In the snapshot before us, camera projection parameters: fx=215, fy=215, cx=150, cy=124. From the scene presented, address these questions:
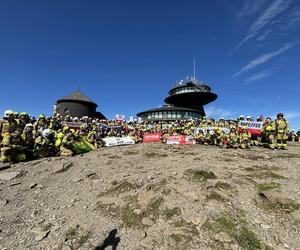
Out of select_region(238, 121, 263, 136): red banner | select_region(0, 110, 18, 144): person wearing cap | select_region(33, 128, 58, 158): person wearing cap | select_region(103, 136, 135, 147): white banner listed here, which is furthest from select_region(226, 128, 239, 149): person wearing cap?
select_region(0, 110, 18, 144): person wearing cap

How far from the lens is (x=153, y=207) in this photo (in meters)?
7.02

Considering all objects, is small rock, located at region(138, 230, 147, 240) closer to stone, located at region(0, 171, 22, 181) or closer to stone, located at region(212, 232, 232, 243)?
stone, located at region(212, 232, 232, 243)

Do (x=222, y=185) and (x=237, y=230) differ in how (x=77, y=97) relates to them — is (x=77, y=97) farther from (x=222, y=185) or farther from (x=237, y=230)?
(x=237, y=230)

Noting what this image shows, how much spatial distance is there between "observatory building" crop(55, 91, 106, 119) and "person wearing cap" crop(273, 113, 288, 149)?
152 feet

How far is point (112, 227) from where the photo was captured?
6.33 meters

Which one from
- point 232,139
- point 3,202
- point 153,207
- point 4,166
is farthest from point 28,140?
point 232,139

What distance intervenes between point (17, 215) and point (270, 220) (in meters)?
7.90

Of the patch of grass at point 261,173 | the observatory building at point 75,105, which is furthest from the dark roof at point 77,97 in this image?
the patch of grass at point 261,173

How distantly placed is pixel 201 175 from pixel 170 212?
2.91 m

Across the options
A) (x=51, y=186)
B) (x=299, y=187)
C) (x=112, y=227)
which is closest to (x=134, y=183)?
(x=112, y=227)

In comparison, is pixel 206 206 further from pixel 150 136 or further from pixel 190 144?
pixel 150 136

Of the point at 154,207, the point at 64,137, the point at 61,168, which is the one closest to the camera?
the point at 154,207

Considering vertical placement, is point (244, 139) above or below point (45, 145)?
above

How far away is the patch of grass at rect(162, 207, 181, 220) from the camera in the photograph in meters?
6.62
